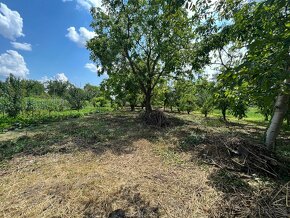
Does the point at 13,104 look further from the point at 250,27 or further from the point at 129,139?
the point at 250,27

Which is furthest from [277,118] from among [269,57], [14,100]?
[14,100]

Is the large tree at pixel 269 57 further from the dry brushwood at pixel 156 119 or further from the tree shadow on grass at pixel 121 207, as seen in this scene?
the dry brushwood at pixel 156 119

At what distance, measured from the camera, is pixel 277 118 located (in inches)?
164

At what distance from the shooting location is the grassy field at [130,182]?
264 centimetres

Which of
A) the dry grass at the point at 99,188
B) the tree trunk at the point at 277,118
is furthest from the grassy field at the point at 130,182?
the tree trunk at the point at 277,118

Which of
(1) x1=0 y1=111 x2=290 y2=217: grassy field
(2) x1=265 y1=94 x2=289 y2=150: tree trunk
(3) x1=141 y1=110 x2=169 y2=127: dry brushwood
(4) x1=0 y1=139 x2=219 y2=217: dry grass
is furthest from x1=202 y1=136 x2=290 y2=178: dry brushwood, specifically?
(3) x1=141 y1=110 x2=169 y2=127: dry brushwood

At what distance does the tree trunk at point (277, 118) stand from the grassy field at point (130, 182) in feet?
1.95

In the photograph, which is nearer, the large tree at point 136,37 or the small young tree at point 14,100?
the large tree at point 136,37

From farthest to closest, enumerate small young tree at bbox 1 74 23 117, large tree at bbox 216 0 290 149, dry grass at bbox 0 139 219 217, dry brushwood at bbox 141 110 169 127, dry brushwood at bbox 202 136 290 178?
small young tree at bbox 1 74 23 117
dry brushwood at bbox 141 110 169 127
dry brushwood at bbox 202 136 290 178
dry grass at bbox 0 139 219 217
large tree at bbox 216 0 290 149

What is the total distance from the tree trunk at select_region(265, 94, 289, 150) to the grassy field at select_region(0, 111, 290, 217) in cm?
59

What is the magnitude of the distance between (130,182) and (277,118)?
3.58 m

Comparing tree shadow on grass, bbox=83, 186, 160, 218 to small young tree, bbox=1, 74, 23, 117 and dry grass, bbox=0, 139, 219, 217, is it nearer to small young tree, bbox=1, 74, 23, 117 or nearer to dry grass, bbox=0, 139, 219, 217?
dry grass, bbox=0, 139, 219, 217

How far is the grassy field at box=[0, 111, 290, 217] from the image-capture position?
2.64 m

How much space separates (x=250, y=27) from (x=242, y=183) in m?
2.76
